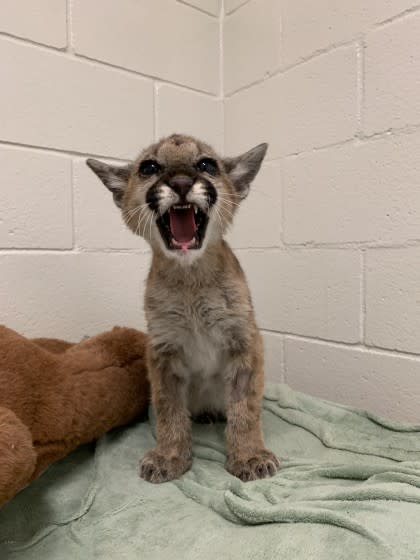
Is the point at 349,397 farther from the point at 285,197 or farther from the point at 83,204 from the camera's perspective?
the point at 83,204

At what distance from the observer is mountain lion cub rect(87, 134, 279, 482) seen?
4.73ft

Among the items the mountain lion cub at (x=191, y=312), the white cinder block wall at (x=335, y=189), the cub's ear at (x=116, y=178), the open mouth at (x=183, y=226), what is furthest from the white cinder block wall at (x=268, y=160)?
the open mouth at (x=183, y=226)

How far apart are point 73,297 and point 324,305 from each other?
109 cm

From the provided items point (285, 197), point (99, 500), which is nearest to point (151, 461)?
point (99, 500)

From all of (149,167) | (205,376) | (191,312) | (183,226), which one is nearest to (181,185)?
(183,226)

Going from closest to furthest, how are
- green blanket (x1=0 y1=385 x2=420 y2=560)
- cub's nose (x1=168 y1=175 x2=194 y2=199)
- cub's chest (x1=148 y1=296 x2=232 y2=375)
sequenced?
1. green blanket (x1=0 y1=385 x2=420 y2=560)
2. cub's nose (x1=168 y1=175 x2=194 y2=199)
3. cub's chest (x1=148 y1=296 x2=232 y2=375)

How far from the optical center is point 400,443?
152 centimetres

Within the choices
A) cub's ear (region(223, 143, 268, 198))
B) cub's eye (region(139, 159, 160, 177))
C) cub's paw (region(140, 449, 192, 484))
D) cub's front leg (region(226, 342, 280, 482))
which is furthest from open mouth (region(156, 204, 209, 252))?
cub's paw (region(140, 449, 192, 484))

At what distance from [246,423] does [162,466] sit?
0.29 meters

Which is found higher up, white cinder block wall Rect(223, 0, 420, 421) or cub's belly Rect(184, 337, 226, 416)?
white cinder block wall Rect(223, 0, 420, 421)

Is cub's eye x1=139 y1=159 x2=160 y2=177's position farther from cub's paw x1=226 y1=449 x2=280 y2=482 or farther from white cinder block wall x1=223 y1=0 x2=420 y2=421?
→ cub's paw x1=226 y1=449 x2=280 y2=482

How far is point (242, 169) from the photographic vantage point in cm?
172

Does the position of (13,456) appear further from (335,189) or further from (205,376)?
(335,189)

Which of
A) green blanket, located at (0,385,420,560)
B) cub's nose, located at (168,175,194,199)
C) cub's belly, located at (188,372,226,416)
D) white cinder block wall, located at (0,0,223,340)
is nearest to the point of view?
green blanket, located at (0,385,420,560)
